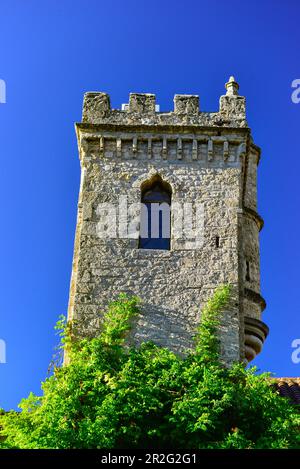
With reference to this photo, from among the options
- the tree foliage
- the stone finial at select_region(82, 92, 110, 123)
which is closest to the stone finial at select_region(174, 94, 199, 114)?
the stone finial at select_region(82, 92, 110, 123)

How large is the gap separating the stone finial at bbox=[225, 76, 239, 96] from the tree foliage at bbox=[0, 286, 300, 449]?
650cm

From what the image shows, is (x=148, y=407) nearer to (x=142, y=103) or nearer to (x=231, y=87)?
(x=142, y=103)

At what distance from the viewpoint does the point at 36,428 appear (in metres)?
14.1

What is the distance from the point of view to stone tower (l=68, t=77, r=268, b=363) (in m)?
16.2

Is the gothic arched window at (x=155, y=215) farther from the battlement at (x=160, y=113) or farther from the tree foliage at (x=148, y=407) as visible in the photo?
the tree foliage at (x=148, y=407)

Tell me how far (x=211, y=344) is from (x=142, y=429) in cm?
248

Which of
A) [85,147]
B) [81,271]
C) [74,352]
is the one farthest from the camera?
[85,147]

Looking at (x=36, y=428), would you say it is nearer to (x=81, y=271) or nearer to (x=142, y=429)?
(x=142, y=429)

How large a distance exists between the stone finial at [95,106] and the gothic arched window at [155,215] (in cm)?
195

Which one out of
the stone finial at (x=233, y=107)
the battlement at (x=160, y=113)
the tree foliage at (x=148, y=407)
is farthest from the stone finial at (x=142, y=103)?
the tree foliage at (x=148, y=407)

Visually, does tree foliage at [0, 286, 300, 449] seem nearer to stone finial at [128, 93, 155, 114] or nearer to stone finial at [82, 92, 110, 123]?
stone finial at [82, 92, 110, 123]

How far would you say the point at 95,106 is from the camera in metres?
18.1

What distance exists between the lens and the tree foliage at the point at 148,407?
44.7 ft
